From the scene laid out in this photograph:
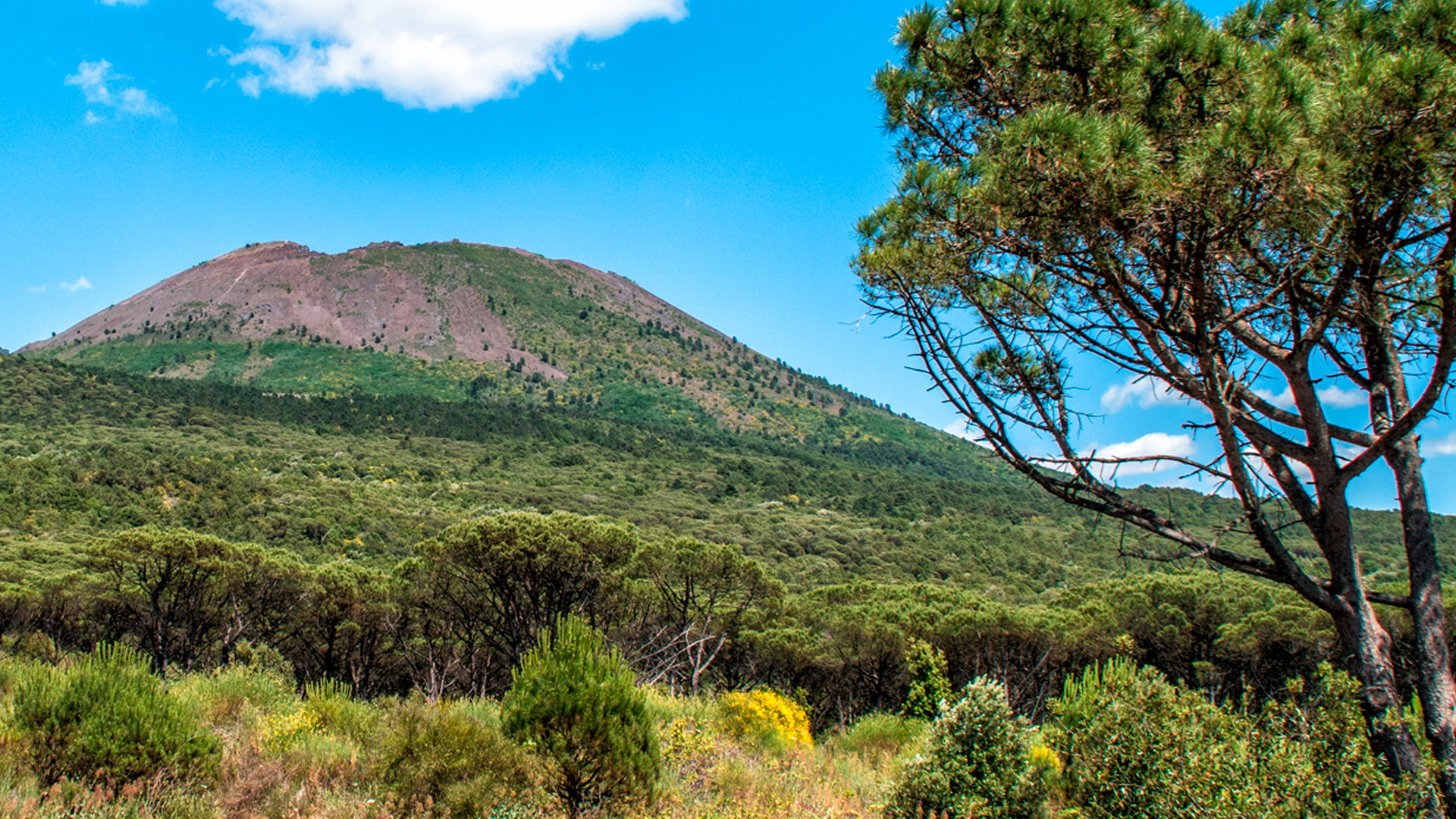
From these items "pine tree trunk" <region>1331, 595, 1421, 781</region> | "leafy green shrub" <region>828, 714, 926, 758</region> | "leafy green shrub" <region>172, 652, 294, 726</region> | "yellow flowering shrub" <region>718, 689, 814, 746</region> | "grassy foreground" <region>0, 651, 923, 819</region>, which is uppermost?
"pine tree trunk" <region>1331, 595, 1421, 781</region>

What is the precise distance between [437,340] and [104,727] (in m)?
127

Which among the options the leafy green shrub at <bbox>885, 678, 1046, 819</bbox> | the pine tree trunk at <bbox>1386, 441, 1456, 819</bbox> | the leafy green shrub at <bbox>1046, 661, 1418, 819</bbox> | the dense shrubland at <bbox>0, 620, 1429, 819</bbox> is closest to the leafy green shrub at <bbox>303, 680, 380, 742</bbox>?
the dense shrubland at <bbox>0, 620, 1429, 819</bbox>

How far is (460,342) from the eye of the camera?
404 ft

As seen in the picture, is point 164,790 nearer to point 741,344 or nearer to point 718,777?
point 718,777

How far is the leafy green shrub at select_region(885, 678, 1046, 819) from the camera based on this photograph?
5.55 m

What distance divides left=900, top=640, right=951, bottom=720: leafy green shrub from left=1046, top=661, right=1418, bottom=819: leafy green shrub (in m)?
7.88

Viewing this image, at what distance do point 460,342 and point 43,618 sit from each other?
349 feet

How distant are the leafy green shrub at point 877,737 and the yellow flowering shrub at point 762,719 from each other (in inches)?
50.5

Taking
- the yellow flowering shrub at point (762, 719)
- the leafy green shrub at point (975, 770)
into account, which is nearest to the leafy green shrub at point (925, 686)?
the yellow flowering shrub at point (762, 719)

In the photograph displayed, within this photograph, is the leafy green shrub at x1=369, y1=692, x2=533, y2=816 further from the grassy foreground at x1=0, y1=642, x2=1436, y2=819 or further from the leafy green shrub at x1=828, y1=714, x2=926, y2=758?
the leafy green shrub at x1=828, y1=714, x2=926, y2=758

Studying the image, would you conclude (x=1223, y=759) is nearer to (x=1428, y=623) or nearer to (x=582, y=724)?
(x=1428, y=623)

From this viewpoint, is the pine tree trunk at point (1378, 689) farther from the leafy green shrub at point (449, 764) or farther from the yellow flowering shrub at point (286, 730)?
the yellow flowering shrub at point (286, 730)

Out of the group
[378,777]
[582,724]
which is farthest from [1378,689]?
[378,777]

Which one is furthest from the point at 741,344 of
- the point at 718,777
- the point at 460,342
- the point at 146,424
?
the point at 718,777
